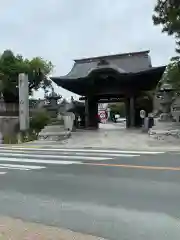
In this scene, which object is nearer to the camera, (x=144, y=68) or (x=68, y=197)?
(x=68, y=197)

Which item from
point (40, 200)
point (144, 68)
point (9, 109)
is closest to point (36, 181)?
point (40, 200)

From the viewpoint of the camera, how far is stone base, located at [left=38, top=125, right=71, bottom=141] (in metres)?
25.8

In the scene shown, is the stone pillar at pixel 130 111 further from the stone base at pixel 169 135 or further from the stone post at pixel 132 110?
the stone base at pixel 169 135

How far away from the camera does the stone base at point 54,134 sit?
25812 millimetres

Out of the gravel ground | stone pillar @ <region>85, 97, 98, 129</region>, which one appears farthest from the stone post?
the gravel ground

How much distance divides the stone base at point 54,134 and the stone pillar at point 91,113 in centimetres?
750

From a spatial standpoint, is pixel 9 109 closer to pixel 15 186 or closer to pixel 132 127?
pixel 132 127

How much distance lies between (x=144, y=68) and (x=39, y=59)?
22562 mm

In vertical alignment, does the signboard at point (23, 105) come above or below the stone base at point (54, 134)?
above

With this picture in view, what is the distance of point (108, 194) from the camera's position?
739cm

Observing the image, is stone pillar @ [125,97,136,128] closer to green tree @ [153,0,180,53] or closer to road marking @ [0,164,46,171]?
green tree @ [153,0,180,53]

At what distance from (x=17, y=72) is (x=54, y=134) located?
19.3 metres

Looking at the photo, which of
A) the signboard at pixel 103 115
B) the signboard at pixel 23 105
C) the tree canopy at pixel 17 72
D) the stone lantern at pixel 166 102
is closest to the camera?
the stone lantern at pixel 166 102

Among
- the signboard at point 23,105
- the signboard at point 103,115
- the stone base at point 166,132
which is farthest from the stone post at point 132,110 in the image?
the signboard at point 23,105
